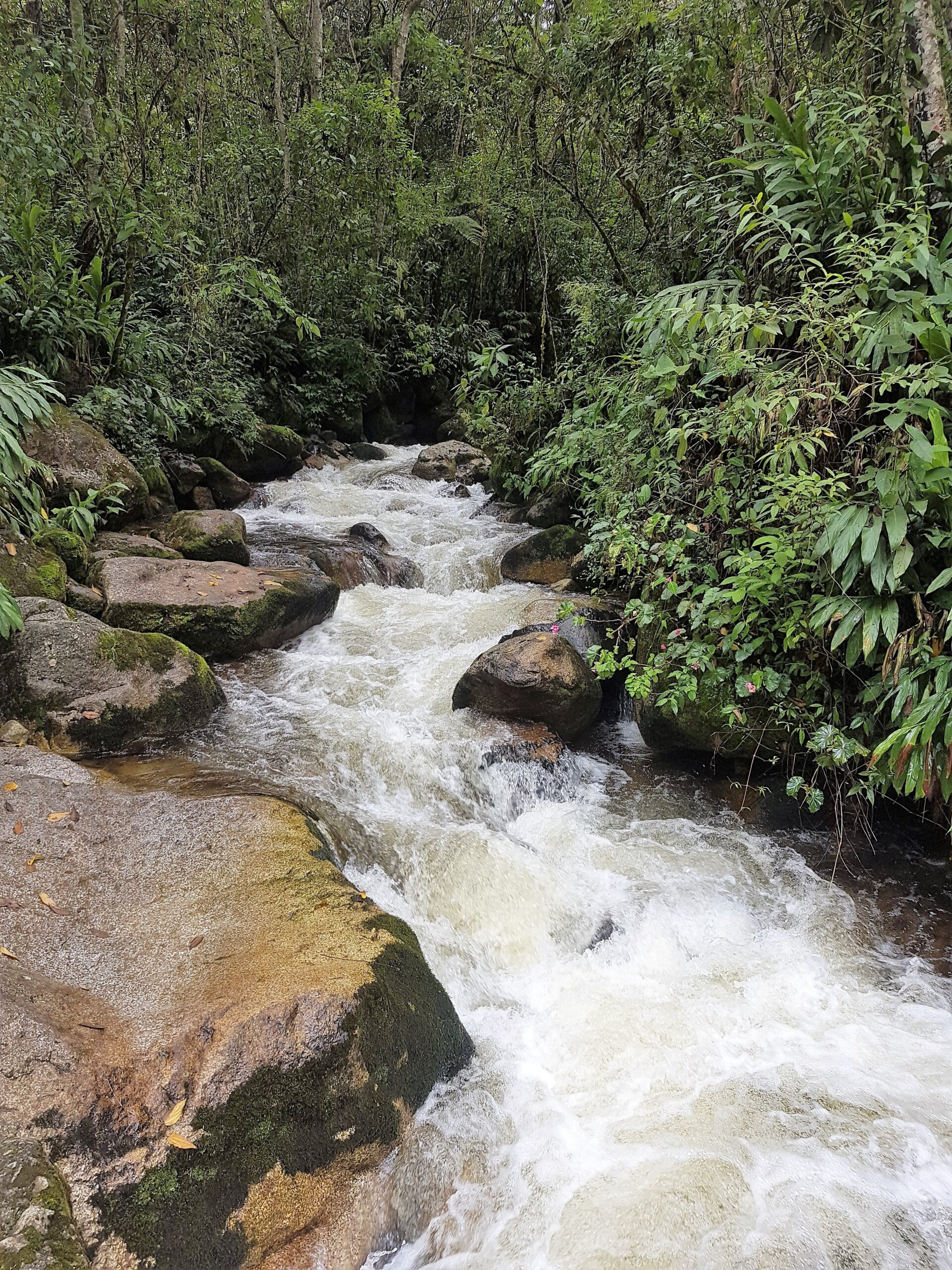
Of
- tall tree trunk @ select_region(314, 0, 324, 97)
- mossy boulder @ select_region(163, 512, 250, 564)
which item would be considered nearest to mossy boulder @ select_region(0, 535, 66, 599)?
mossy boulder @ select_region(163, 512, 250, 564)

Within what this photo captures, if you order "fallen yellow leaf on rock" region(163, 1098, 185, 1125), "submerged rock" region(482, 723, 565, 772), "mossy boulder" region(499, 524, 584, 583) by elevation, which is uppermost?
"mossy boulder" region(499, 524, 584, 583)

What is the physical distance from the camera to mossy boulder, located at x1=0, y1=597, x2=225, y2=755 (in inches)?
189

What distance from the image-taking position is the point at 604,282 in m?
8.81

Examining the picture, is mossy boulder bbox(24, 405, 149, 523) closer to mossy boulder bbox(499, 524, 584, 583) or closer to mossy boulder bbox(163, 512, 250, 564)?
mossy boulder bbox(163, 512, 250, 564)

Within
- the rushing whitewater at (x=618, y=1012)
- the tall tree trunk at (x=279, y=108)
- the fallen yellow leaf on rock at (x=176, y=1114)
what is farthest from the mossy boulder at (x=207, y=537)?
the tall tree trunk at (x=279, y=108)

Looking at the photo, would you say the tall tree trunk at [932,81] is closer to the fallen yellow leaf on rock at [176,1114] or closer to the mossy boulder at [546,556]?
the mossy boulder at [546,556]

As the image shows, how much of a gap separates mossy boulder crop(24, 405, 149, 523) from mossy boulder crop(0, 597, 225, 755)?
2.52m

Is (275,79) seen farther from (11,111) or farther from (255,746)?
(255,746)

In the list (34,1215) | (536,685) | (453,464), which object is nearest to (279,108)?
(453,464)

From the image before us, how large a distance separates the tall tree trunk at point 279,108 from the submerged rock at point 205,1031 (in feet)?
39.6

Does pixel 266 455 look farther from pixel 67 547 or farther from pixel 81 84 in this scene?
pixel 67 547

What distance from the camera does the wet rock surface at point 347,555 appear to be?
8.59 metres

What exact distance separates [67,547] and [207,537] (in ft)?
5.56

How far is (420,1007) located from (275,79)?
1432 centimetres
